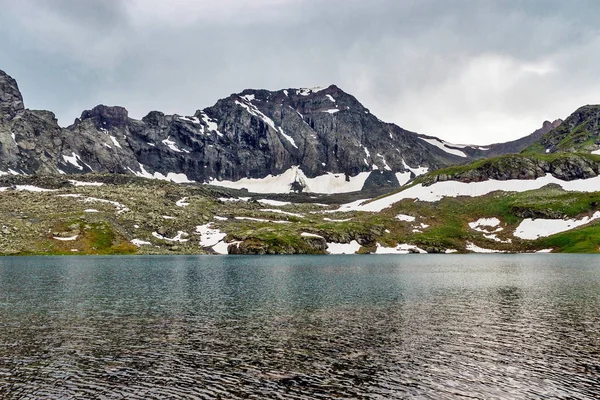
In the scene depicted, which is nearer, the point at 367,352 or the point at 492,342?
the point at 367,352

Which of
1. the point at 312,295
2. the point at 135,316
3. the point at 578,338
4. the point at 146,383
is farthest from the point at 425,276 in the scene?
the point at 146,383

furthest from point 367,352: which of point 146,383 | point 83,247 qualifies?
point 83,247

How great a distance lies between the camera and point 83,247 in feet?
654

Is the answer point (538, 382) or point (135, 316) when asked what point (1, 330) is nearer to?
point (135, 316)

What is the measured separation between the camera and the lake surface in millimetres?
27812

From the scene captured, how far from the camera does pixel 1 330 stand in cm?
4400

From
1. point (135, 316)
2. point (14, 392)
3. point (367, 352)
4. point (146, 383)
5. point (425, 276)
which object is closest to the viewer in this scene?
point (14, 392)

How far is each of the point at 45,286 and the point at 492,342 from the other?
7323 centimetres

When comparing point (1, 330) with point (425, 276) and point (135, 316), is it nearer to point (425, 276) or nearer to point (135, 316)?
point (135, 316)

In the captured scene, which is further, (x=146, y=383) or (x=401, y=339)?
(x=401, y=339)

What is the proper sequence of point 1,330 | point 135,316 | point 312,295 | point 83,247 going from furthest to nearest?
1. point 83,247
2. point 312,295
3. point 135,316
4. point 1,330

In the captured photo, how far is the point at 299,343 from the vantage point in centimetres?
3906

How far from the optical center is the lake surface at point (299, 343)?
27.8 meters

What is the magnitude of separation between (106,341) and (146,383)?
13.8 meters
